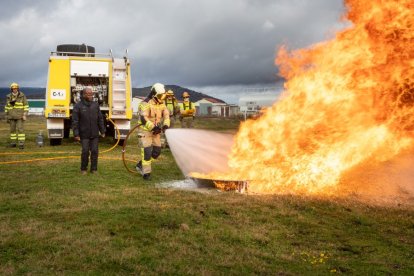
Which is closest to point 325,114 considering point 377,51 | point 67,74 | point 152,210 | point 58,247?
point 377,51

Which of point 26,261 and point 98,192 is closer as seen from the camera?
point 26,261

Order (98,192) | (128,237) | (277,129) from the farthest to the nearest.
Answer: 1. (277,129)
2. (98,192)
3. (128,237)

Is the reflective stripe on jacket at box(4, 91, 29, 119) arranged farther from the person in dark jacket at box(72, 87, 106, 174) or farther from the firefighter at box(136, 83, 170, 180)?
the firefighter at box(136, 83, 170, 180)

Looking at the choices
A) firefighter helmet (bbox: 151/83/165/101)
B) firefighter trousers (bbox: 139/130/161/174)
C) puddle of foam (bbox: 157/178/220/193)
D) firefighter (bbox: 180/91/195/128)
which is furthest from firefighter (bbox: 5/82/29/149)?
puddle of foam (bbox: 157/178/220/193)

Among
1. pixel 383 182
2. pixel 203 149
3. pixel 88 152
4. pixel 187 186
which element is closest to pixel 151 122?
pixel 203 149

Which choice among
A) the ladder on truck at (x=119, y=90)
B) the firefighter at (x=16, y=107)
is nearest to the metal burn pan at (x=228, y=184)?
the ladder on truck at (x=119, y=90)

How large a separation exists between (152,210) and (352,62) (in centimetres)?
502

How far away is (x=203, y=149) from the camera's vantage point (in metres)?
10.3

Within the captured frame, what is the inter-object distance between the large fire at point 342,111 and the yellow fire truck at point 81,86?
Result: 955 cm

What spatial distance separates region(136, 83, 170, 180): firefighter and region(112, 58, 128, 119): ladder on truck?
23.6 feet

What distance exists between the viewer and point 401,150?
9.52m

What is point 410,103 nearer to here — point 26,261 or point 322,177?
point 322,177

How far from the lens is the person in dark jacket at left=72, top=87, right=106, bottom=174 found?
11.2 meters

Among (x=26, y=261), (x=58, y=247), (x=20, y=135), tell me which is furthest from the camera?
(x=20, y=135)
